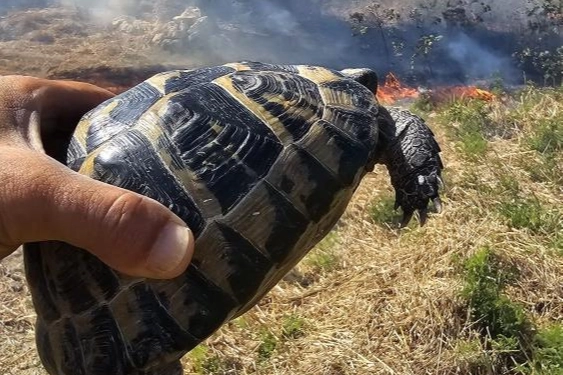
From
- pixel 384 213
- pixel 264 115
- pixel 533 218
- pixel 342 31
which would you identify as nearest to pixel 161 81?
pixel 264 115

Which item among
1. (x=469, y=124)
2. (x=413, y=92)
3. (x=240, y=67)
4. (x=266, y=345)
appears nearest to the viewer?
(x=240, y=67)

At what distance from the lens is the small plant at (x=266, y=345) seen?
4.08 meters

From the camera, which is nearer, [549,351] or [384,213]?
[549,351]

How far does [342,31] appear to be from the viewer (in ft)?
36.2

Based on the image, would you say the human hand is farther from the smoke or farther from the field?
the smoke

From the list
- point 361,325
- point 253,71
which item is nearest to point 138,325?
point 253,71

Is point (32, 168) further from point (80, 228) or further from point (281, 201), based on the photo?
point (281, 201)

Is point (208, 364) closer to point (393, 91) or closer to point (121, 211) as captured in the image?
point (121, 211)

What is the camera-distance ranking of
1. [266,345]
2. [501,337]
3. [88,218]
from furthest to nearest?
[266,345]
[501,337]
[88,218]

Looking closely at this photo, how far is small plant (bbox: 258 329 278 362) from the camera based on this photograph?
4082mm

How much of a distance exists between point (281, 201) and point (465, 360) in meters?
1.69

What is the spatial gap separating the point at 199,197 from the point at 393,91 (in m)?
7.09

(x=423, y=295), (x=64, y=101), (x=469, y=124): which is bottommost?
(x=469, y=124)

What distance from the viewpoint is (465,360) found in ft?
12.0
